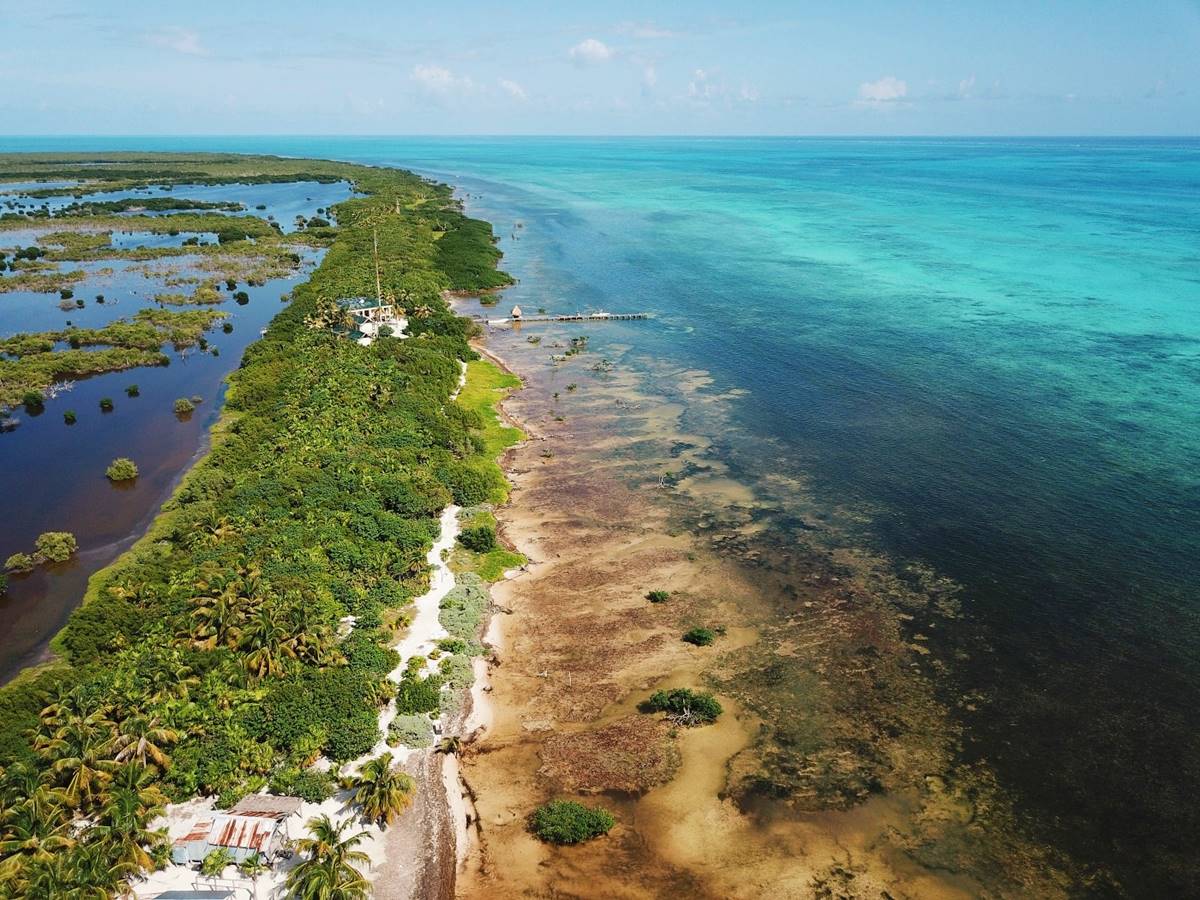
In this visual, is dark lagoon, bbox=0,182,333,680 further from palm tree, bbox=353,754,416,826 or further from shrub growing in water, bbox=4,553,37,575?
palm tree, bbox=353,754,416,826

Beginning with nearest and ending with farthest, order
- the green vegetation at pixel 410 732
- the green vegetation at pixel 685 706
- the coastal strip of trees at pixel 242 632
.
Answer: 1. the coastal strip of trees at pixel 242 632
2. the green vegetation at pixel 410 732
3. the green vegetation at pixel 685 706

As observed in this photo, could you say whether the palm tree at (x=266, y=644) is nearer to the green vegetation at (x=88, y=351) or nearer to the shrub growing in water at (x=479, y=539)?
the shrub growing in water at (x=479, y=539)

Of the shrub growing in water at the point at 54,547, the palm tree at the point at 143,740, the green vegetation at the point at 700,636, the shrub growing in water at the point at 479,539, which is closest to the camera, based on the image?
the palm tree at the point at 143,740

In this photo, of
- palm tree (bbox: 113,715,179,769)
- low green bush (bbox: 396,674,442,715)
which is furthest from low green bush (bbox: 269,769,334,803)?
low green bush (bbox: 396,674,442,715)

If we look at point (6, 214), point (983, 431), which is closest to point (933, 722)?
point (983, 431)

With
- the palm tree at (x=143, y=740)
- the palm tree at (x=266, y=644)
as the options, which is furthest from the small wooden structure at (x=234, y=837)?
the palm tree at (x=266, y=644)

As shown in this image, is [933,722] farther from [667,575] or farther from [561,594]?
[561,594]
